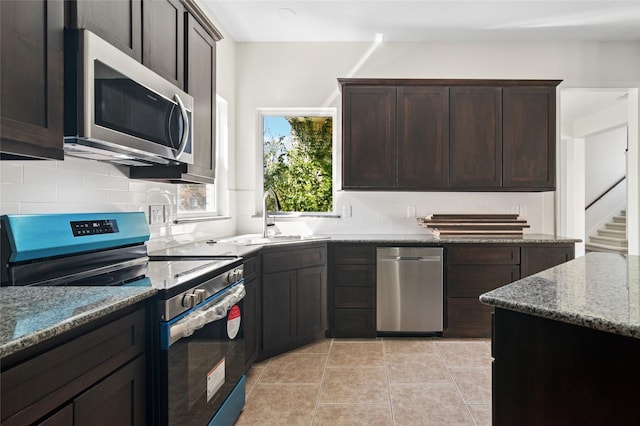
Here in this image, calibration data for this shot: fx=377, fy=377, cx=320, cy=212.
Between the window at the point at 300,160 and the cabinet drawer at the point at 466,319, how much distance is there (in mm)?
1554

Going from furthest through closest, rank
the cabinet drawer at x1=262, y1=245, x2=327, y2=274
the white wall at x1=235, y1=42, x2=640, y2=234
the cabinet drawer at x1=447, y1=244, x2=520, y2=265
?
1. the white wall at x1=235, y1=42, x2=640, y2=234
2. the cabinet drawer at x1=447, y1=244, x2=520, y2=265
3. the cabinet drawer at x1=262, y1=245, x2=327, y2=274

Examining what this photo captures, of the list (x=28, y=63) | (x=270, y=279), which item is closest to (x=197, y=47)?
(x=28, y=63)

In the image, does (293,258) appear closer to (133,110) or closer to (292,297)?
(292,297)

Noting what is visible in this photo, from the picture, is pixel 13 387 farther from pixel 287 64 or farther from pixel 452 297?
pixel 287 64

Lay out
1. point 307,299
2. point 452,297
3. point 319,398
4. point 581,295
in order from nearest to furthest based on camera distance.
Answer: point 581,295, point 319,398, point 307,299, point 452,297

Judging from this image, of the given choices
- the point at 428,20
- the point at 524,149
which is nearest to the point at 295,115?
the point at 428,20

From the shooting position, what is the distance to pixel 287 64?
3.95 metres

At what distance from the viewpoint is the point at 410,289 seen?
3314 mm

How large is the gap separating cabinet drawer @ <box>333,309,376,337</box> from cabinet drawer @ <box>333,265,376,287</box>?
0.78 feet

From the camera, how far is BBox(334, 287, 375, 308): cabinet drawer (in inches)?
132

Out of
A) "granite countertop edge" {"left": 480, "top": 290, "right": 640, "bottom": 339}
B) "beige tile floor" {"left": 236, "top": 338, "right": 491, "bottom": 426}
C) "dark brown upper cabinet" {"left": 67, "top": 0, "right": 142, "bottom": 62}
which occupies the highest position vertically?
"dark brown upper cabinet" {"left": 67, "top": 0, "right": 142, "bottom": 62}

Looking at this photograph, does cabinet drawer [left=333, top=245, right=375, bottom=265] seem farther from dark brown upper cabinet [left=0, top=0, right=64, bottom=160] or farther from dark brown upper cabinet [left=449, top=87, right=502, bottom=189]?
dark brown upper cabinet [left=0, top=0, right=64, bottom=160]

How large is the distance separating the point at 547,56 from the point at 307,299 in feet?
11.3

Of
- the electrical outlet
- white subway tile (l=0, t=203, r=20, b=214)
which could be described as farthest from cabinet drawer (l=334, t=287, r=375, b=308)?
white subway tile (l=0, t=203, r=20, b=214)
